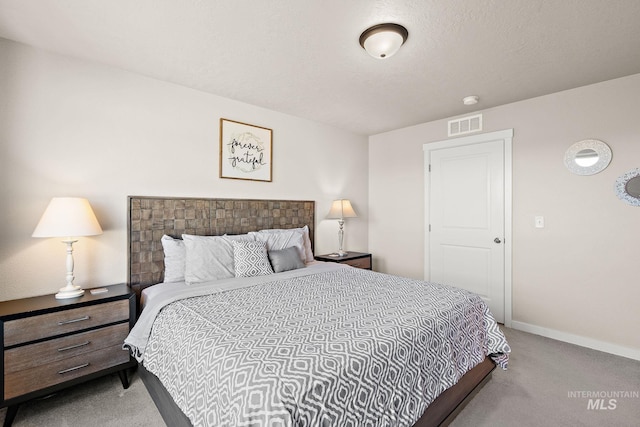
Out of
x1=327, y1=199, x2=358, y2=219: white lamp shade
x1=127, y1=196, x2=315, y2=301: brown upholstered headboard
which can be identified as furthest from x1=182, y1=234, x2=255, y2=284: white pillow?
x1=327, y1=199, x2=358, y2=219: white lamp shade

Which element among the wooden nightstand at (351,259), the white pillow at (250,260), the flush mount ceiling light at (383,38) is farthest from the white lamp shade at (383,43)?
the wooden nightstand at (351,259)

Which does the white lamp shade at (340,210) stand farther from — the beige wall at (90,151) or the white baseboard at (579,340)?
the white baseboard at (579,340)

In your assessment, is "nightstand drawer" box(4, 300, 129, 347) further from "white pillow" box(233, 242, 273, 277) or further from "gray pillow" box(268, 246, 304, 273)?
"gray pillow" box(268, 246, 304, 273)

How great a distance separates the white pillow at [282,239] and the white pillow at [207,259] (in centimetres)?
43

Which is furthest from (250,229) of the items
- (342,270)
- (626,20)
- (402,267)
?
(626,20)

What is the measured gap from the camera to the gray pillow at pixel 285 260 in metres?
2.86

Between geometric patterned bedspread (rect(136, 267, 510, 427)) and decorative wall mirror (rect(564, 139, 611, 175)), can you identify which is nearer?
geometric patterned bedspread (rect(136, 267, 510, 427))

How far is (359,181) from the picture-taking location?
461 centimetres

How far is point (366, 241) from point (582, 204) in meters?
2.61

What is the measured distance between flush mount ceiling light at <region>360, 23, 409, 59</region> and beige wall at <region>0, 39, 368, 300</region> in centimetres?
174

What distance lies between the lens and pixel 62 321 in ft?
6.35

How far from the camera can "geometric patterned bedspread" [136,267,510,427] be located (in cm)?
111

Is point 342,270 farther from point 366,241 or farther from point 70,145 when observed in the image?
point 70,145

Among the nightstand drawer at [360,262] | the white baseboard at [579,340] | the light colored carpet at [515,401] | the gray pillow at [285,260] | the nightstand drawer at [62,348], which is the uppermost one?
the gray pillow at [285,260]
